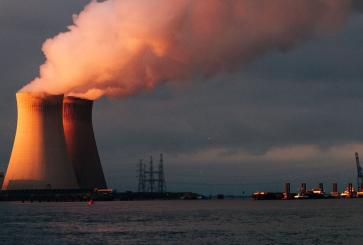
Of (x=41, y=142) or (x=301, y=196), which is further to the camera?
(x=301, y=196)

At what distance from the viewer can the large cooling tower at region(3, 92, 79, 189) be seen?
80.3m

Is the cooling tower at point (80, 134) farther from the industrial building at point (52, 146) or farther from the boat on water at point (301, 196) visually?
the boat on water at point (301, 196)

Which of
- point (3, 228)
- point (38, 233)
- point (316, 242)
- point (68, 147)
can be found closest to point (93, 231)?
point (38, 233)

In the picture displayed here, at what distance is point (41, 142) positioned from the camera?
264 ft

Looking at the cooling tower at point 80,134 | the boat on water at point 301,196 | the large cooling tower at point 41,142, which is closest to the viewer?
the large cooling tower at point 41,142

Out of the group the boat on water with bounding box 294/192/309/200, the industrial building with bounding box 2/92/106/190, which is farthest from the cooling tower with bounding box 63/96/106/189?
the boat on water with bounding box 294/192/309/200

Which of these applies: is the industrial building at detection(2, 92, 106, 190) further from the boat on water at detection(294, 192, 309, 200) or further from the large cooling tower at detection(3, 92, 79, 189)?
the boat on water at detection(294, 192, 309, 200)

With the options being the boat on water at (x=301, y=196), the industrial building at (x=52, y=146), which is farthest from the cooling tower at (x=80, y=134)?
the boat on water at (x=301, y=196)

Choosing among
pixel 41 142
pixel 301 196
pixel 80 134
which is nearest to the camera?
pixel 41 142

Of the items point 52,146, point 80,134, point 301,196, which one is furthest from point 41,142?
point 301,196

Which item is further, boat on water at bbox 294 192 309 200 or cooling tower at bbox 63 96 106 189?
boat on water at bbox 294 192 309 200

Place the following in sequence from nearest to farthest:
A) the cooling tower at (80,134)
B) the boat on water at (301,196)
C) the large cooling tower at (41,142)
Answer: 1. the large cooling tower at (41,142)
2. the cooling tower at (80,134)
3. the boat on water at (301,196)

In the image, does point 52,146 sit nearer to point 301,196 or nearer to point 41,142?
point 41,142

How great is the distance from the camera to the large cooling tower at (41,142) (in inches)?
3162
